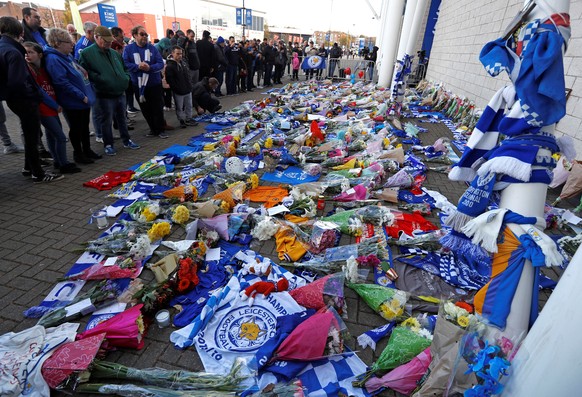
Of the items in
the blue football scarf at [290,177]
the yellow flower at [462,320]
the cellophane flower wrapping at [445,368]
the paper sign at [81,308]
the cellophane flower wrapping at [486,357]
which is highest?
the cellophane flower wrapping at [486,357]

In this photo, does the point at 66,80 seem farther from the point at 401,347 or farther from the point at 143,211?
the point at 401,347

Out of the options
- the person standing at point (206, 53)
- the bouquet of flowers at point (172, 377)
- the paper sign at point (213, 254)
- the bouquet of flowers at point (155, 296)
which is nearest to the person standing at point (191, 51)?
the person standing at point (206, 53)

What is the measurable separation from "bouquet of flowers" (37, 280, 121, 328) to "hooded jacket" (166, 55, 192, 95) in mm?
6067

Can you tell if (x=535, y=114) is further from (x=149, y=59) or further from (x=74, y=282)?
(x=149, y=59)

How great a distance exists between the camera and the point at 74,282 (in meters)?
3.10

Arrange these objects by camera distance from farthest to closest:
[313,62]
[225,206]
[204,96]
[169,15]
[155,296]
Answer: [169,15] → [313,62] → [204,96] → [225,206] → [155,296]

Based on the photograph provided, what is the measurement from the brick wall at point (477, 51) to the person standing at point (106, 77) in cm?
804

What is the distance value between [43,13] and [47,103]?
38197mm

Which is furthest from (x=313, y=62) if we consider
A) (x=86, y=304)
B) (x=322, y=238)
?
(x=86, y=304)

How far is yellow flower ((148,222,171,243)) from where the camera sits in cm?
375

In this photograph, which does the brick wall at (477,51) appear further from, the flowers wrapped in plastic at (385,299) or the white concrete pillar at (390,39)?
the flowers wrapped in plastic at (385,299)

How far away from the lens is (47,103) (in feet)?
15.8

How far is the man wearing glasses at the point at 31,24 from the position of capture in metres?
6.15

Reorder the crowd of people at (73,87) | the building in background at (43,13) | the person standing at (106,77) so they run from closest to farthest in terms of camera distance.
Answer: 1. the crowd of people at (73,87)
2. the person standing at (106,77)
3. the building in background at (43,13)
